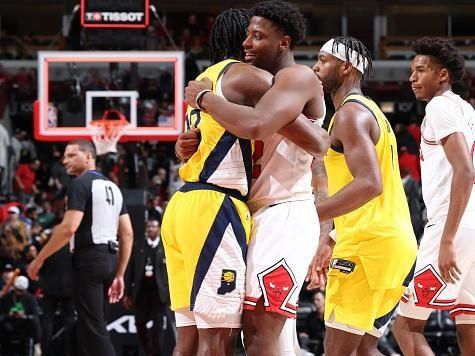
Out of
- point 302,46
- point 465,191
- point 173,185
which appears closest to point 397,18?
point 302,46

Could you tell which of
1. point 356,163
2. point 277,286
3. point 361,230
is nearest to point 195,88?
point 277,286

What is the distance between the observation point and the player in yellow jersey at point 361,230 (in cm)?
527

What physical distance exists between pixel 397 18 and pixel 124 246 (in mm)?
17378

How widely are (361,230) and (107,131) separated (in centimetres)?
662

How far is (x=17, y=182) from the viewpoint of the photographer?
1892 centimetres

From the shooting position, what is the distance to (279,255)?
446cm

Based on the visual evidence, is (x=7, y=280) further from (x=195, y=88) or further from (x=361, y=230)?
(x=195, y=88)

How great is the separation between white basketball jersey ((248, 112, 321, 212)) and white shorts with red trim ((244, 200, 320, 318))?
0.14 feet

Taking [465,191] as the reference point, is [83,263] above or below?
below

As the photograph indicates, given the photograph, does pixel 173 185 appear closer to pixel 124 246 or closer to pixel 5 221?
pixel 5 221

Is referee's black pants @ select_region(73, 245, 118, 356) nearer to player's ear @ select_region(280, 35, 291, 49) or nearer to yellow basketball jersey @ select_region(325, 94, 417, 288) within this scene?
yellow basketball jersey @ select_region(325, 94, 417, 288)

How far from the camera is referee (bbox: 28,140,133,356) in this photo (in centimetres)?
811

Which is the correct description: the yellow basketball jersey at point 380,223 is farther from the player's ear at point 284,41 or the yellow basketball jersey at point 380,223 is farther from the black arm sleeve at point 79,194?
the black arm sleeve at point 79,194

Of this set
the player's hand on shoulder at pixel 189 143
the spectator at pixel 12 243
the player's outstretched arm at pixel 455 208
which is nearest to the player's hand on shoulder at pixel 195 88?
the player's hand on shoulder at pixel 189 143
